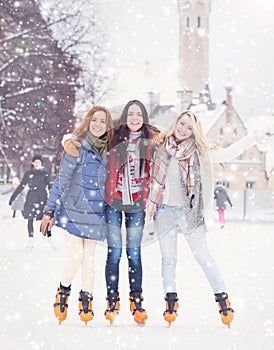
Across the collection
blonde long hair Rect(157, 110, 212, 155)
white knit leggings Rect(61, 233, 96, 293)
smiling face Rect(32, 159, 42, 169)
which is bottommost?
white knit leggings Rect(61, 233, 96, 293)

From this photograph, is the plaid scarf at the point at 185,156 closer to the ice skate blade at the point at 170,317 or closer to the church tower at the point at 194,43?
the ice skate blade at the point at 170,317

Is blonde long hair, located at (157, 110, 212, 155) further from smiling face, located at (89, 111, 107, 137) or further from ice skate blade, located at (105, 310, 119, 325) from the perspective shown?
ice skate blade, located at (105, 310, 119, 325)

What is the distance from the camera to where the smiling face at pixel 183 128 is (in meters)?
4.44

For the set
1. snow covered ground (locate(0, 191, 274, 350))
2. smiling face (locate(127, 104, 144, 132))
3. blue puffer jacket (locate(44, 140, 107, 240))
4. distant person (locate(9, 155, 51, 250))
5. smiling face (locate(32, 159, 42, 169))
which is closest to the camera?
snow covered ground (locate(0, 191, 274, 350))

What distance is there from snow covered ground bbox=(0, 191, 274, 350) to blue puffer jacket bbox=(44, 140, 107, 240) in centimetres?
71

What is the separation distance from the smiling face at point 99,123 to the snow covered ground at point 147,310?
1.40 m

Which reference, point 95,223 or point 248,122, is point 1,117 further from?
point 248,122

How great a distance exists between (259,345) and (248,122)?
46494 millimetres

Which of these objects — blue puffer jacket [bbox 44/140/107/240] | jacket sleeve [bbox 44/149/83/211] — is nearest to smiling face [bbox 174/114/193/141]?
blue puffer jacket [bbox 44/140/107/240]

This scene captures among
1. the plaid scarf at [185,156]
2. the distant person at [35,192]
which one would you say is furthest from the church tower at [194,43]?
the plaid scarf at [185,156]

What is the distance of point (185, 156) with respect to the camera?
4398 mm

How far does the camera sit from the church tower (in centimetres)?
7338

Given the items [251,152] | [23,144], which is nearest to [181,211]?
[23,144]

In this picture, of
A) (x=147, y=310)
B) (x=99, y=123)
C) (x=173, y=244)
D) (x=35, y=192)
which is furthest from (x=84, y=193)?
(x=35, y=192)
